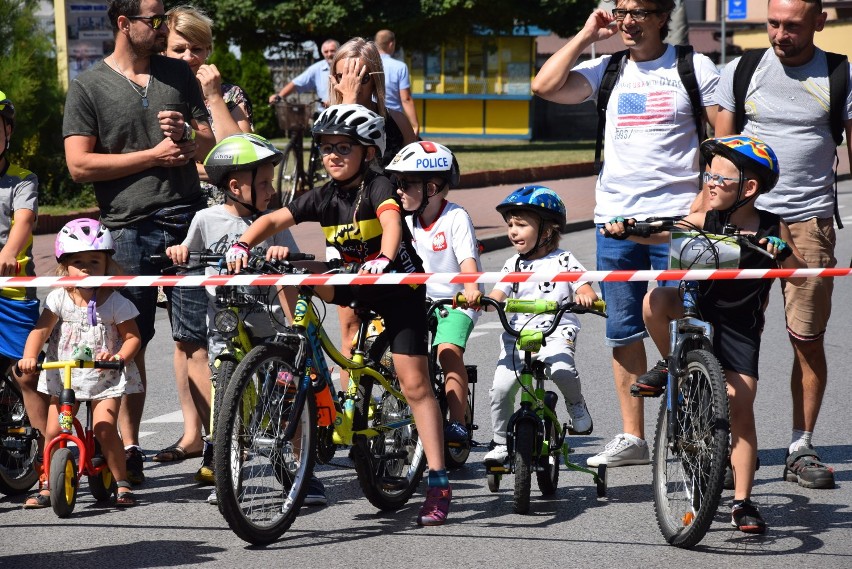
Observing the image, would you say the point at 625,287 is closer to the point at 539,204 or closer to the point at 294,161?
the point at 539,204

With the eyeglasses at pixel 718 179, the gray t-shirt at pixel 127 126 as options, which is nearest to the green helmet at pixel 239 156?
the gray t-shirt at pixel 127 126

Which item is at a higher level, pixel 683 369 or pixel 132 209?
pixel 132 209

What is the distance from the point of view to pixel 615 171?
6.55 m

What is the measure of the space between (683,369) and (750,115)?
5.33 ft

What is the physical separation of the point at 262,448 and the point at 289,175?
1330cm

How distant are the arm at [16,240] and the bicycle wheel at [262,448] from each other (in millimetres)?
1472

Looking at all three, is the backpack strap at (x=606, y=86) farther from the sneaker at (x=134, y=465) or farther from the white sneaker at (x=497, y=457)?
the sneaker at (x=134, y=465)

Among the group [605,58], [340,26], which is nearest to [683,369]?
[605,58]

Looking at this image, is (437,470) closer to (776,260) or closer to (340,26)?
(776,260)

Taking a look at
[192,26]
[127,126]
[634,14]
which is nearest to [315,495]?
[127,126]

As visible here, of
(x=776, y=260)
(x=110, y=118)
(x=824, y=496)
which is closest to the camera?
(x=776, y=260)

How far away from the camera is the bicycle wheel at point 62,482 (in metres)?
5.72

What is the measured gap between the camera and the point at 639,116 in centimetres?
645

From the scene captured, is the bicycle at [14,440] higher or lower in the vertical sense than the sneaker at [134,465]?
higher
